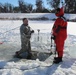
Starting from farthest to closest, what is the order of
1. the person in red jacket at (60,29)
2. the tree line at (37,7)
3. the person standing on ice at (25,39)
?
1. the tree line at (37,7)
2. the person standing on ice at (25,39)
3. the person in red jacket at (60,29)

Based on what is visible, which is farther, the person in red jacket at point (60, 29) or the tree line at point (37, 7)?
the tree line at point (37, 7)

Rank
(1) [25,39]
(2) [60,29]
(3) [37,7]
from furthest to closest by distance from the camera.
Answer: (3) [37,7]
(1) [25,39]
(2) [60,29]

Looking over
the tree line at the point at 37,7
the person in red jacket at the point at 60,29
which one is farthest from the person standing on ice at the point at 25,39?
the tree line at the point at 37,7

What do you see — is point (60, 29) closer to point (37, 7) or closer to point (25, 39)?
point (25, 39)

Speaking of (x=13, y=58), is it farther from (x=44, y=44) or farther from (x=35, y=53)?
(x=44, y=44)

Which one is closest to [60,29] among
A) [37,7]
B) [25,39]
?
[25,39]

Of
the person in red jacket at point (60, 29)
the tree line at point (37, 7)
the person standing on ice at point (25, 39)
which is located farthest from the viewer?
the tree line at point (37, 7)

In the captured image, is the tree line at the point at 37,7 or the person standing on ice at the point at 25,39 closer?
the person standing on ice at the point at 25,39

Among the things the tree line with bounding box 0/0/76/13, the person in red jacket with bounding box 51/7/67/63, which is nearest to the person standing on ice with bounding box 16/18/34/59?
the person in red jacket with bounding box 51/7/67/63

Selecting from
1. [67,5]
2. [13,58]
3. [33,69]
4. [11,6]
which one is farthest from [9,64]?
[11,6]

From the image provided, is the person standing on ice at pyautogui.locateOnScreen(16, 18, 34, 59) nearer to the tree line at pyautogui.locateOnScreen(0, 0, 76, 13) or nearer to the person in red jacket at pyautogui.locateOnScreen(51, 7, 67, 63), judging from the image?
the person in red jacket at pyautogui.locateOnScreen(51, 7, 67, 63)

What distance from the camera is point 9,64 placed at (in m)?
6.53

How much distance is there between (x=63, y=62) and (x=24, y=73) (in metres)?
1.37

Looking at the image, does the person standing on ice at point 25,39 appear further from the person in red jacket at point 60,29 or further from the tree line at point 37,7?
the tree line at point 37,7
